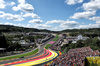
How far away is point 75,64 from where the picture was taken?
1384cm

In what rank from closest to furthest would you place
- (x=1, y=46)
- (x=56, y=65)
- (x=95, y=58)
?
(x=56, y=65) < (x=95, y=58) < (x=1, y=46)

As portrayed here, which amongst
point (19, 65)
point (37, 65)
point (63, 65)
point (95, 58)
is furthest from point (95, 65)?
point (19, 65)

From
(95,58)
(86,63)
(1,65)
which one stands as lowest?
(1,65)

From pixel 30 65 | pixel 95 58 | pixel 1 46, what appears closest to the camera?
pixel 95 58

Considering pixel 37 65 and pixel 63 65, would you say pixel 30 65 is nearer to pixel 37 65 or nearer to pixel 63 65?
pixel 37 65

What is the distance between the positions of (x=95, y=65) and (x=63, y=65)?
543cm

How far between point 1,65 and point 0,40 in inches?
936

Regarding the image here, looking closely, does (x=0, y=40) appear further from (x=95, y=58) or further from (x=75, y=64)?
(x=95, y=58)

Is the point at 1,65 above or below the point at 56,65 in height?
below

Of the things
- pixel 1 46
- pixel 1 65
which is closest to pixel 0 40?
pixel 1 46

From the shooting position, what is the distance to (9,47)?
39094 mm

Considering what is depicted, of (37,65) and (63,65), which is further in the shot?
(37,65)

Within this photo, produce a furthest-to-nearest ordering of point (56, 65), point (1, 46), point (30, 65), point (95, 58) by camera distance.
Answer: point (1, 46) < point (30, 65) < point (95, 58) < point (56, 65)

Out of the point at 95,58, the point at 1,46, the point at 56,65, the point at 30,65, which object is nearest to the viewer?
the point at 56,65
